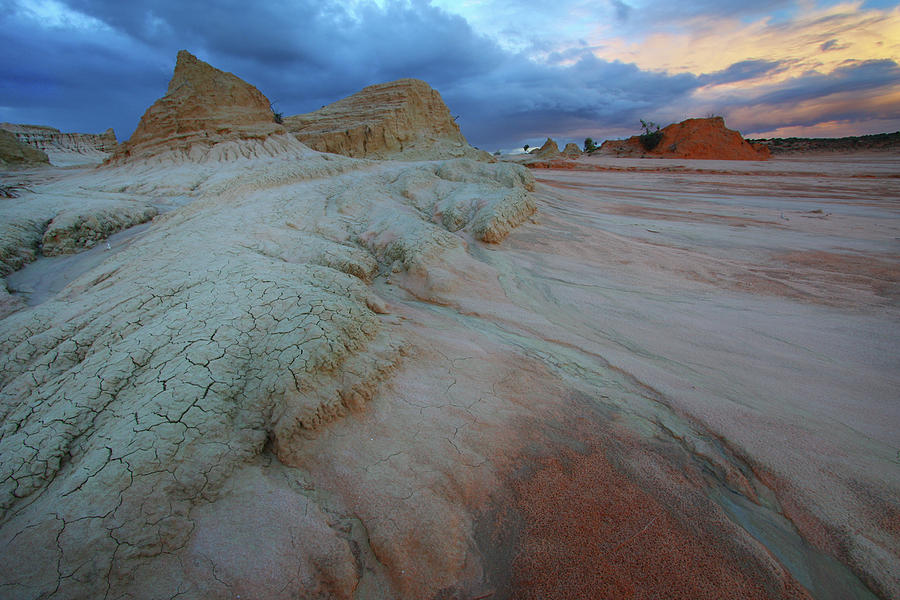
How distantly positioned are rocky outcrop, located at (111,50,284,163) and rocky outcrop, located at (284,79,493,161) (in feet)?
14.8

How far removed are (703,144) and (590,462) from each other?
26195mm

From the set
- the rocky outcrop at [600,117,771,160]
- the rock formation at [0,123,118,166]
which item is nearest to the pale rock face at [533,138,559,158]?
the rocky outcrop at [600,117,771,160]

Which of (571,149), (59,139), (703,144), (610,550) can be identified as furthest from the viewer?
(571,149)

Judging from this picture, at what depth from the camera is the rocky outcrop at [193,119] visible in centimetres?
1023

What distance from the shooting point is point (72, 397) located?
187 centimetres

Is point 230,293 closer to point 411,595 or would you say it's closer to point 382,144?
point 411,595

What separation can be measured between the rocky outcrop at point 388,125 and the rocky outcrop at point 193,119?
4.50m

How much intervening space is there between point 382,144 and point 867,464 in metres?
17.3

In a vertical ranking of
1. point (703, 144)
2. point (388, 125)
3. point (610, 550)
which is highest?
point (388, 125)

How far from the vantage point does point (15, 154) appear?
1311 cm

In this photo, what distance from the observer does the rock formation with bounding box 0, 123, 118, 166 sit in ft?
72.7

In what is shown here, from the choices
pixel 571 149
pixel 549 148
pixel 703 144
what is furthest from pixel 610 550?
pixel 571 149

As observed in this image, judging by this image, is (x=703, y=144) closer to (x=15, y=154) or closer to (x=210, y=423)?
(x=210, y=423)

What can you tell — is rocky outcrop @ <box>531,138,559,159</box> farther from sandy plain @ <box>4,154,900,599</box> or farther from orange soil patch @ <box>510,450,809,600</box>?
orange soil patch @ <box>510,450,809,600</box>
